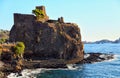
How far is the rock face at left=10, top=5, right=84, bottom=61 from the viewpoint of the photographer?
340ft

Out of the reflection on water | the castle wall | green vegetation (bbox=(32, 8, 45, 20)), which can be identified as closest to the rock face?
the castle wall

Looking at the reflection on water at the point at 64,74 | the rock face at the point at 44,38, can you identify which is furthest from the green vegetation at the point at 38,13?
the reflection on water at the point at 64,74

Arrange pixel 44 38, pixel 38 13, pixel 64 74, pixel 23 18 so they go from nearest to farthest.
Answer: pixel 64 74 → pixel 44 38 → pixel 23 18 → pixel 38 13

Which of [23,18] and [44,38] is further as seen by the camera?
[23,18]

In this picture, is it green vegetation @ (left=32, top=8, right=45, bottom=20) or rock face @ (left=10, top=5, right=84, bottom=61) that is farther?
green vegetation @ (left=32, top=8, right=45, bottom=20)

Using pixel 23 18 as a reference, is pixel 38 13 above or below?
above

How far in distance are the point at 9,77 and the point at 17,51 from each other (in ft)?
51.5

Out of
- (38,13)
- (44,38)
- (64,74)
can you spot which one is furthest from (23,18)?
(64,74)

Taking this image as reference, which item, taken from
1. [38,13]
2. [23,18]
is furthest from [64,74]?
[38,13]

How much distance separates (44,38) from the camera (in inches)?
4092

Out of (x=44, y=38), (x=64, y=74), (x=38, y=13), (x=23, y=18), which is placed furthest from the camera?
(x=38, y=13)

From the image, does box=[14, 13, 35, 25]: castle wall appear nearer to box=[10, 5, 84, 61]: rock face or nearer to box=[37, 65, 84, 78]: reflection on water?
box=[10, 5, 84, 61]: rock face

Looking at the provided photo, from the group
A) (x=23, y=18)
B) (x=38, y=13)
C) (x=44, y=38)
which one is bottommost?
(x=44, y=38)

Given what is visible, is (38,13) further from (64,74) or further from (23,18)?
(64,74)
